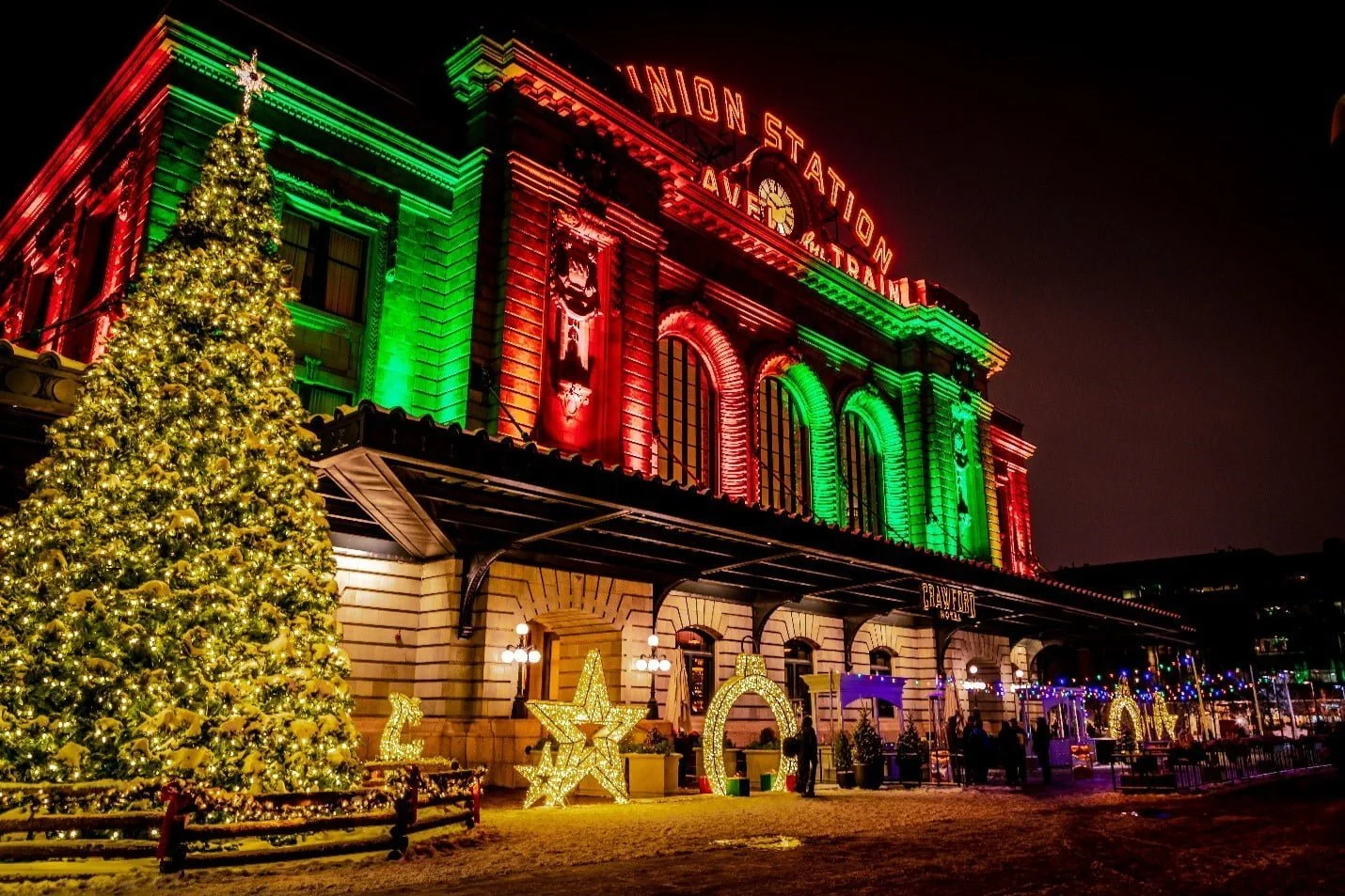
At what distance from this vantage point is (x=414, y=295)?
2184 centimetres

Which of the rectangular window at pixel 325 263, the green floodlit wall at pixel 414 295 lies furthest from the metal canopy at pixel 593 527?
the rectangular window at pixel 325 263

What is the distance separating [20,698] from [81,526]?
184 cm

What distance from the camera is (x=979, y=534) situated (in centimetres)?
3681

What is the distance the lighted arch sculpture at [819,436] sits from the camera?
31802 mm

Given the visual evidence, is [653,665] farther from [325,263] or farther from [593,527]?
[325,263]

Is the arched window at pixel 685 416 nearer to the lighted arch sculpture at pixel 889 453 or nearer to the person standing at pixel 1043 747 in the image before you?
the lighted arch sculpture at pixel 889 453

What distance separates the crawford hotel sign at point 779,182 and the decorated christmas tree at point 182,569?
59.0ft

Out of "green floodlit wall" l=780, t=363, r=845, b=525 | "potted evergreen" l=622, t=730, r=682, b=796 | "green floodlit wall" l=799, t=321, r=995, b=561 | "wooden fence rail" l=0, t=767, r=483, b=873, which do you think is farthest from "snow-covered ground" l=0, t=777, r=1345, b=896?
"green floodlit wall" l=799, t=321, r=995, b=561

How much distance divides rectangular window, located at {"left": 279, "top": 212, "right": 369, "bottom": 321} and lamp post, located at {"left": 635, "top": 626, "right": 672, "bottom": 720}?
1008cm

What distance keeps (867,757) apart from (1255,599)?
57440 millimetres

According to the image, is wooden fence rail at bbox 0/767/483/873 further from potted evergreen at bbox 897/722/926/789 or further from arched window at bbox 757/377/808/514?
arched window at bbox 757/377/808/514

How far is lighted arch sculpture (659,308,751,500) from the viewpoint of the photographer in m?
28.4

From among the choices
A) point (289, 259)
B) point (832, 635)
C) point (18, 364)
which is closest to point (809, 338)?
point (832, 635)

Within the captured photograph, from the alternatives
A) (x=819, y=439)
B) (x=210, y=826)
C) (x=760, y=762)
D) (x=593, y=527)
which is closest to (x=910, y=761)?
(x=760, y=762)
